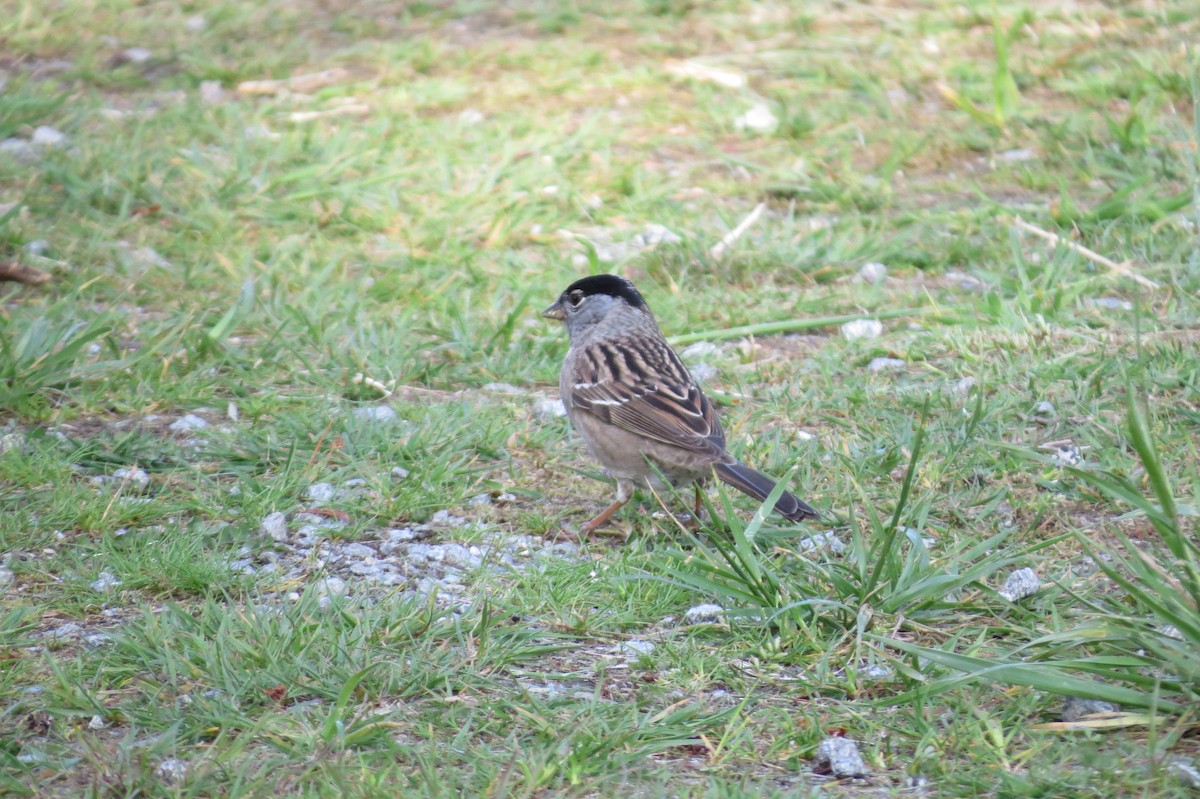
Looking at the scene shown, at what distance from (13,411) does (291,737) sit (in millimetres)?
2767

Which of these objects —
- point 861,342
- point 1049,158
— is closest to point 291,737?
point 861,342

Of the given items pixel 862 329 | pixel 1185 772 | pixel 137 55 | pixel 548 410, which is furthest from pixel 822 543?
pixel 137 55

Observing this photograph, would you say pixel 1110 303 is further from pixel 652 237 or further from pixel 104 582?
pixel 104 582

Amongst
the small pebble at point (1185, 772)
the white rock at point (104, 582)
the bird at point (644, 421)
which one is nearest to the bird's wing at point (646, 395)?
the bird at point (644, 421)

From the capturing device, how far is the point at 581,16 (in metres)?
10.4

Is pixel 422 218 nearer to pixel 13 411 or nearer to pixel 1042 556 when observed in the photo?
pixel 13 411

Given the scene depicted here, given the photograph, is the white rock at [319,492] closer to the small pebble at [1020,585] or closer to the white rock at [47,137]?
the small pebble at [1020,585]

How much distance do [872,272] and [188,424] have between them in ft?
11.6

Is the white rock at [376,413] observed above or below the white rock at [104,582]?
below

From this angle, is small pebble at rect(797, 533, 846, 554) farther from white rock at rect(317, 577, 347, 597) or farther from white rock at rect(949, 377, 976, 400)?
white rock at rect(317, 577, 347, 597)

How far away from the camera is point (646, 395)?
5.09 meters

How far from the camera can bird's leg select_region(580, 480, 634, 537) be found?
4.86 m

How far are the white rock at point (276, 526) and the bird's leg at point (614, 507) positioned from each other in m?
1.06

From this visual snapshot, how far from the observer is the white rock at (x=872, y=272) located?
22.7ft
